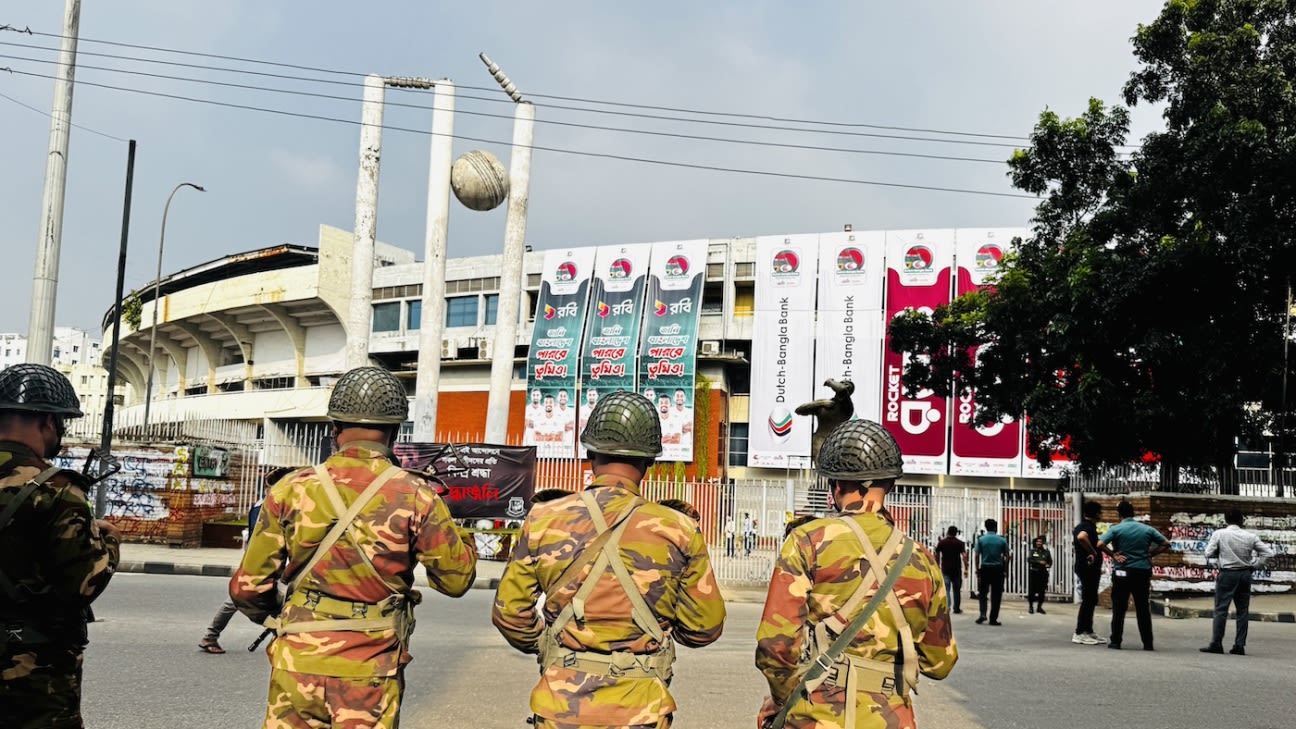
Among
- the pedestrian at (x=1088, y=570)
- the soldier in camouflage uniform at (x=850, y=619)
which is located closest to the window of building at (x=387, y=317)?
the pedestrian at (x=1088, y=570)

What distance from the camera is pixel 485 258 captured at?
→ 4594 centimetres

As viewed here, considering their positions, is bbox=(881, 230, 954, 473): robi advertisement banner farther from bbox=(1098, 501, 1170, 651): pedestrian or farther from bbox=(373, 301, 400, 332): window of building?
bbox=(1098, 501, 1170, 651): pedestrian

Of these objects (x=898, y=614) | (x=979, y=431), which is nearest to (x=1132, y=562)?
(x=898, y=614)

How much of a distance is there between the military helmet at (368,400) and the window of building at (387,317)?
45373mm

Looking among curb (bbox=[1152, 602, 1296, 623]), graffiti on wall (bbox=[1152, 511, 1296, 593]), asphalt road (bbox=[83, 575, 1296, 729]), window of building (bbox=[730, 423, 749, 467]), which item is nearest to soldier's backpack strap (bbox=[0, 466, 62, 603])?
asphalt road (bbox=[83, 575, 1296, 729])

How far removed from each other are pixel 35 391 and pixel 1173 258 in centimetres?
1722

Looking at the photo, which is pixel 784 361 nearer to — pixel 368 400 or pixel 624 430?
pixel 368 400

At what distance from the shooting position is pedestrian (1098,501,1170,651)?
10945 mm


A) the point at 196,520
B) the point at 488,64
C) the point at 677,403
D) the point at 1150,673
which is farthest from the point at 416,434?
the point at 1150,673

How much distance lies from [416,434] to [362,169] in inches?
270

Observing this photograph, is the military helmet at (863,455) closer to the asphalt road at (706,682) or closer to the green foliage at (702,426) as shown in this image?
the asphalt road at (706,682)

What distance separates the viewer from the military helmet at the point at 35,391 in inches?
135

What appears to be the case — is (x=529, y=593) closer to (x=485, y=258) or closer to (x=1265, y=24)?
(x=1265, y=24)

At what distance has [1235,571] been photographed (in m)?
10.9
